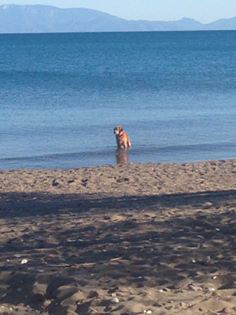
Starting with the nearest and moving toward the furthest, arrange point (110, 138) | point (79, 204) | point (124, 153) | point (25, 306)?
1. point (25, 306)
2. point (79, 204)
3. point (124, 153)
4. point (110, 138)

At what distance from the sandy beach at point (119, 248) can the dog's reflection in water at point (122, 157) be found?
4.78 m

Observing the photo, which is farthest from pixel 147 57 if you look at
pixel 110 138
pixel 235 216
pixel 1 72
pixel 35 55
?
pixel 235 216

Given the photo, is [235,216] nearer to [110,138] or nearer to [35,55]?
[110,138]

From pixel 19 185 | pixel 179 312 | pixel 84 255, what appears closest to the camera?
pixel 179 312

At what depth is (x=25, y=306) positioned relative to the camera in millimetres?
7527

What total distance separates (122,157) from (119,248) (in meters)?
13.7


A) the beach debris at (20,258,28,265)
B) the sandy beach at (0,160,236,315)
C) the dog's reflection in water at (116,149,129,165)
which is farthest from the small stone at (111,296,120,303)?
the dog's reflection in water at (116,149,129,165)

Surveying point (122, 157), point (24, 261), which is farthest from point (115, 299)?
point (122, 157)

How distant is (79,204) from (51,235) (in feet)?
11.9

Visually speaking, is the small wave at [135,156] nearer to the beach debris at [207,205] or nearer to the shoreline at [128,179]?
the shoreline at [128,179]

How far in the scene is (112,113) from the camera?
35625 mm

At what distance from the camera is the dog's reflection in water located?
2214 cm

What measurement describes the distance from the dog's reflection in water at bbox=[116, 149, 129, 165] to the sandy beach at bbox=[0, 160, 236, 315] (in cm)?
478

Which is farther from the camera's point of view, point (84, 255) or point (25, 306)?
point (84, 255)
